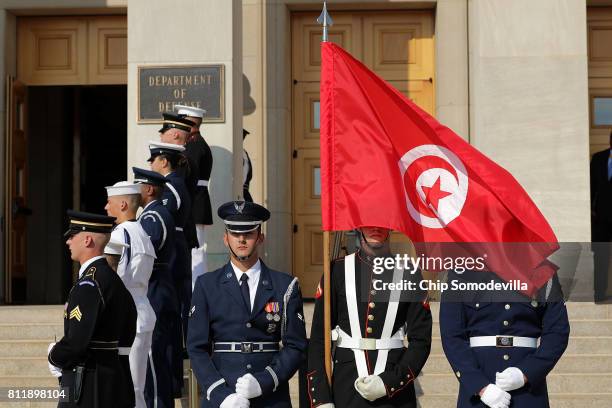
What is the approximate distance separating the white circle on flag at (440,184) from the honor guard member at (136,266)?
235cm

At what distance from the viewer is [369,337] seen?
21.3ft

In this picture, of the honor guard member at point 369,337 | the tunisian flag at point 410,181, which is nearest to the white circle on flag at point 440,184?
the tunisian flag at point 410,181

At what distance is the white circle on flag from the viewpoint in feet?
21.7

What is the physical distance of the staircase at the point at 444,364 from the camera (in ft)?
31.9

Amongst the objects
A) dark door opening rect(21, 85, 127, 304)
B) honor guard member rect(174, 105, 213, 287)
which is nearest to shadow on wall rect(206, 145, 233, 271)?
honor guard member rect(174, 105, 213, 287)

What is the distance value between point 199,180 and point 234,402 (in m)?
5.03

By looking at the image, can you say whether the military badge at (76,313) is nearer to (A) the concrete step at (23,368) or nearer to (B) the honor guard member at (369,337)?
(B) the honor guard member at (369,337)

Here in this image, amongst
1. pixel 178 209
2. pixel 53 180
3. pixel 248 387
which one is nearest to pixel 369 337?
pixel 248 387

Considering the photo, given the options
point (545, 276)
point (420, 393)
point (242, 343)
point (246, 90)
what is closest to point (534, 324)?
point (545, 276)

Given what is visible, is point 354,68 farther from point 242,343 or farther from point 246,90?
point 246,90

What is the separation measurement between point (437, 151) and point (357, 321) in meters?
1.04

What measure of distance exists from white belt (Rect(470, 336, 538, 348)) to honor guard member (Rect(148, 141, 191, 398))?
10.1ft

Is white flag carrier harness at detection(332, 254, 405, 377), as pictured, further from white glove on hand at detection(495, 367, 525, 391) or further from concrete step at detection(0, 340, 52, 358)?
concrete step at detection(0, 340, 52, 358)

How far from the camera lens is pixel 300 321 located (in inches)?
267
